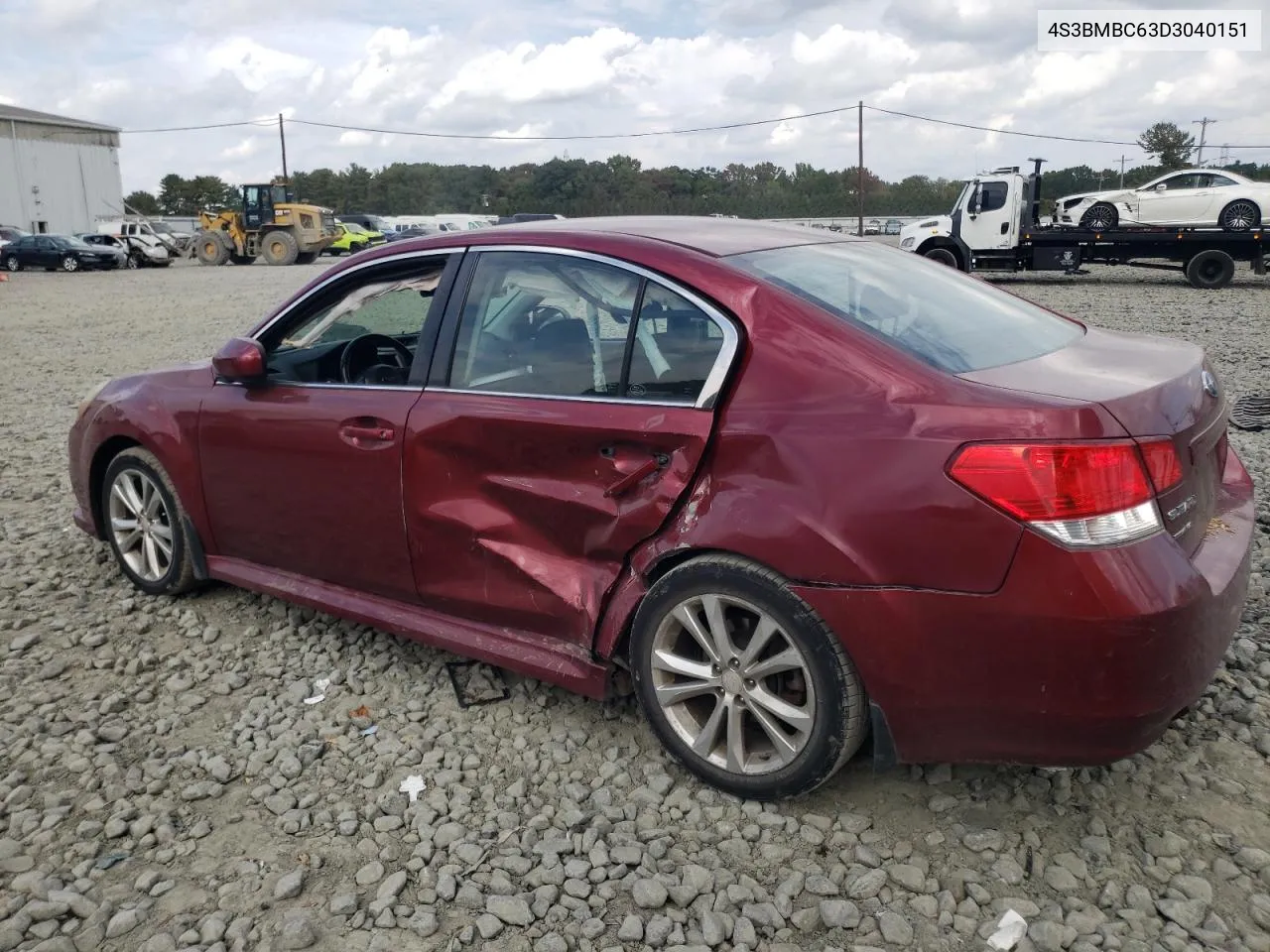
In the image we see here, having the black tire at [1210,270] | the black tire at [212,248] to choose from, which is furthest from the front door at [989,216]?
the black tire at [212,248]

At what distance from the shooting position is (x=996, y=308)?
3.27 meters

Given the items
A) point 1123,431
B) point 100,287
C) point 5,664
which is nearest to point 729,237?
point 1123,431

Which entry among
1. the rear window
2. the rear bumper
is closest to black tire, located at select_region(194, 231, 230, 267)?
the rear window

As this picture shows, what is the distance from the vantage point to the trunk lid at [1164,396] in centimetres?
242

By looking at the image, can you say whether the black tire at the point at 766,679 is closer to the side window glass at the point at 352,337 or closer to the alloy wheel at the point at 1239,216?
the side window glass at the point at 352,337

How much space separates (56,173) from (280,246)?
125ft

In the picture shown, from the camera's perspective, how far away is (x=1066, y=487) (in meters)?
2.29

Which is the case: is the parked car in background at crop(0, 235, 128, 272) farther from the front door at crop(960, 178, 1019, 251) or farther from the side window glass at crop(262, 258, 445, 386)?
the side window glass at crop(262, 258, 445, 386)

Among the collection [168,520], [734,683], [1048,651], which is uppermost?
[1048,651]

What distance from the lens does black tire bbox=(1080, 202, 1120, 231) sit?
22.4 metres

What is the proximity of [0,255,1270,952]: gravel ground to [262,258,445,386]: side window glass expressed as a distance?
1051 millimetres

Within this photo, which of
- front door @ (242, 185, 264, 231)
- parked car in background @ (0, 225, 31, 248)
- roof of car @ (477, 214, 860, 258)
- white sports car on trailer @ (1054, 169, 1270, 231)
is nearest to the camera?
roof of car @ (477, 214, 860, 258)

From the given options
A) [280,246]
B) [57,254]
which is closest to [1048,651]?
[280,246]

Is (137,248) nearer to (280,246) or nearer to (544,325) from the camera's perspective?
(280,246)
